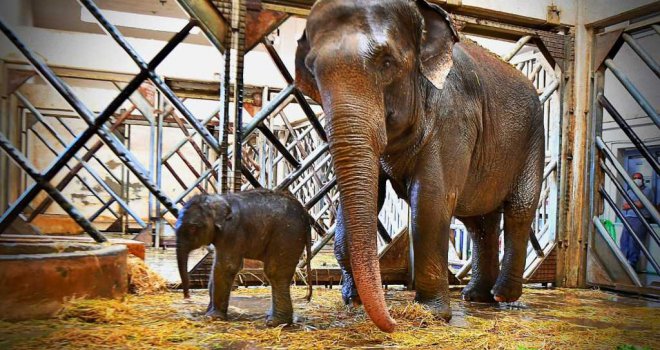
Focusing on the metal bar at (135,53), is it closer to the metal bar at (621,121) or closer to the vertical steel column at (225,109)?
the vertical steel column at (225,109)

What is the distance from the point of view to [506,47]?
693 cm

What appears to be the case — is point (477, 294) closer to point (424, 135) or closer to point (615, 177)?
point (424, 135)

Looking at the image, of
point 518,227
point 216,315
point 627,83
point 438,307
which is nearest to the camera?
point 216,315

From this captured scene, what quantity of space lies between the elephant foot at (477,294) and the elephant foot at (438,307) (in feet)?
3.97

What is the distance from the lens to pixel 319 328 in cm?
340

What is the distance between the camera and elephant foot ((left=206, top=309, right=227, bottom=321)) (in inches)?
138

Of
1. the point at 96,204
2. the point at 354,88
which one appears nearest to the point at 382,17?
the point at 354,88

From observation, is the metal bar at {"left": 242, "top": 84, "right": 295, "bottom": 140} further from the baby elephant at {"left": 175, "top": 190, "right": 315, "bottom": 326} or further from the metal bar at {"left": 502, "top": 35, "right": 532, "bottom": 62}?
the metal bar at {"left": 502, "top": 35, "right": 532, "bottom": 62}

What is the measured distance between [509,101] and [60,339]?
3494 mm

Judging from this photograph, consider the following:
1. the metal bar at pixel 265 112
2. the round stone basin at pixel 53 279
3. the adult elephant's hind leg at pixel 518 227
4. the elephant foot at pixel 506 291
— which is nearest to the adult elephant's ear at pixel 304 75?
the metal bar at pixel 265 112

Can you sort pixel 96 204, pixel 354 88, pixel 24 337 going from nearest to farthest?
1. pixel 24 337
2. pixel 354 88
3. pixel 96 204

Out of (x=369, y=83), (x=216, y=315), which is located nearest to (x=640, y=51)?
(x=369, y=83)

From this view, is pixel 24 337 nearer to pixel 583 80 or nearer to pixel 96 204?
pixel 583 80

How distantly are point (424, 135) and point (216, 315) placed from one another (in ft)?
5.35
